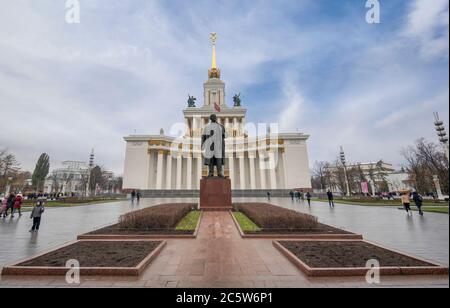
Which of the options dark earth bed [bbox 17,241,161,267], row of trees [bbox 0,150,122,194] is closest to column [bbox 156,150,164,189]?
row of trees [bbox 0,150,122,194]

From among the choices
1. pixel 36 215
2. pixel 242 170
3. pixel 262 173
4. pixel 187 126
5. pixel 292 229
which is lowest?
pixel 292 229

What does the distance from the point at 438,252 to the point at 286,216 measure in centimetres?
422

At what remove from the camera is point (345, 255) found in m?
4.73

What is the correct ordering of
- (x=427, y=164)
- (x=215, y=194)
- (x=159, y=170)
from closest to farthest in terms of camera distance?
(x=215, y=194), (x=427, y=164), (x=159, y=170)

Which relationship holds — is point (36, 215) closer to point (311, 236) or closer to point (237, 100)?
point (311, 236)

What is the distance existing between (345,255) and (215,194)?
1023 centimetres

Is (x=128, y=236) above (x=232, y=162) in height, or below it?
below

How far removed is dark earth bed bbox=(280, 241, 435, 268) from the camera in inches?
162

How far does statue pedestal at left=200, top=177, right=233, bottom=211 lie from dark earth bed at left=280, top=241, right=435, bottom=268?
27.8 feet

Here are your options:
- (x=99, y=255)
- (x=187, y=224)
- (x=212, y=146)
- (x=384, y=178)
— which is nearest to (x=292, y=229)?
(x=187, y=224)

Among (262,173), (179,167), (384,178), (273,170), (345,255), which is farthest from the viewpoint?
(384,178)

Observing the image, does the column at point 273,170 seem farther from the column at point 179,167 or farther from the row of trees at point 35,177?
the row of trees at point 35,177
